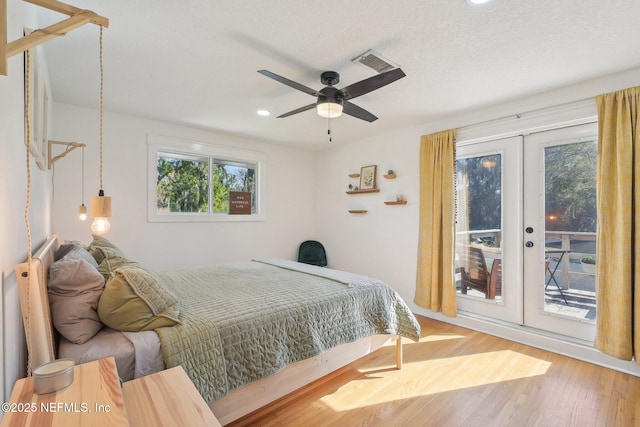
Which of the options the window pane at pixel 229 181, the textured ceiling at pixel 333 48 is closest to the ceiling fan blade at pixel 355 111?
the textured ceiling at pixel 333 48

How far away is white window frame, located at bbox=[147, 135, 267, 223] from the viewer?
361cm

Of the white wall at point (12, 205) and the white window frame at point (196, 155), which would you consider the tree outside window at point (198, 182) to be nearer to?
the white window frame at point (196, 155)

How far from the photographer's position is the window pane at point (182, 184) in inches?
150

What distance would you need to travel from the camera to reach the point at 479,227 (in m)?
3.42

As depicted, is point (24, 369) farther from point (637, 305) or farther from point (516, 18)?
point (637, 305)

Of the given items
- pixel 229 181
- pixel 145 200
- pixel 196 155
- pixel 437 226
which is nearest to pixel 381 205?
pixel 437 226

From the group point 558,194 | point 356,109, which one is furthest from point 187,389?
point 558,194

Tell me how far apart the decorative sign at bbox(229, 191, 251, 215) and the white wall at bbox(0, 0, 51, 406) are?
9.84ft

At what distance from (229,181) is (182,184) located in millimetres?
664

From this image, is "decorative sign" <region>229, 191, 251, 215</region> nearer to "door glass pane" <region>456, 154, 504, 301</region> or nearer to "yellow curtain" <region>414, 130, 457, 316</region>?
"yellow curtain" <region>414, 130, 457, 316</region>

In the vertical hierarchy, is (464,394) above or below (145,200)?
below

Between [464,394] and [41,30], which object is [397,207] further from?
[41,30]

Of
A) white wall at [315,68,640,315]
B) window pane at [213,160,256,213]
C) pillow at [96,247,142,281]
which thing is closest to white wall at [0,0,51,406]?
pillow at [96,247,142,281]

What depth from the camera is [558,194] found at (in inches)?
113
